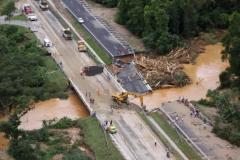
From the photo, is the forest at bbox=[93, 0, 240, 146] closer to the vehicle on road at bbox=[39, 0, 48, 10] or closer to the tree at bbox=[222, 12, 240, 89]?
the tree at bbox=[222, 12, 240, 89]

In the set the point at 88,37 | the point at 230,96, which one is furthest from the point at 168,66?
the point at 88,37

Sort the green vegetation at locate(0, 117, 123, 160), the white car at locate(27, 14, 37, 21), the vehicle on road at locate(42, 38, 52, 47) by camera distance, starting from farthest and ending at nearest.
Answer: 1. the white car at locate(27, 14, 37, 21)
2. the vehicle on road at locate(42, 38, 52, 47)
3. the green vegetation at locate(0, 117, 123, 160)

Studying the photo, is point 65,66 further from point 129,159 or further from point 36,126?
point 129,159

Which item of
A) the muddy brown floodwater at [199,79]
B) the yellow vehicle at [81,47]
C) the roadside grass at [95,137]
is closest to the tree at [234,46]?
the muddy brown floodwater at [199,79]

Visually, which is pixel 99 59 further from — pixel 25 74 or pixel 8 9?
pixel 8 9

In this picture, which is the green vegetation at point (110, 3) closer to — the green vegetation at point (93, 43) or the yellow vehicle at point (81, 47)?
the green vegetation at point (93, 43)

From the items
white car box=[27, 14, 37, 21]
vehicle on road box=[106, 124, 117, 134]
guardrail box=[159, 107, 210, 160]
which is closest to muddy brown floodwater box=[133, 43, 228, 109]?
guardrail box=[159, 107, 210, 160]
